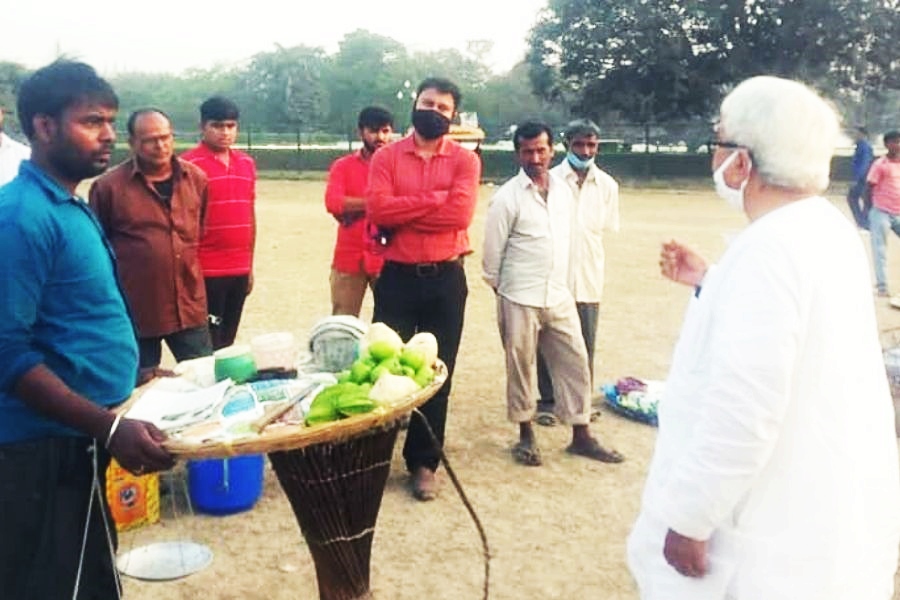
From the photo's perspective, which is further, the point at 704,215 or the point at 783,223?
the point at 704,215

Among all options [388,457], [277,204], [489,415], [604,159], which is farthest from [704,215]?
[388,457]

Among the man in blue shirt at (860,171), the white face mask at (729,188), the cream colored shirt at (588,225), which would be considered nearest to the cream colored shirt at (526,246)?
the cream colored shirt at (588,225)

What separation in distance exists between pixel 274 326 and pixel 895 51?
25.8 metres

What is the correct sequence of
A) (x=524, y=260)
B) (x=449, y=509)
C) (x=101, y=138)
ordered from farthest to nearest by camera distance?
(x=524, y=260) < (x=449, y=509) < (x=101, y=138)

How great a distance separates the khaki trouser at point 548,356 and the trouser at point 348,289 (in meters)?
1.16

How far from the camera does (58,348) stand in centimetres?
232

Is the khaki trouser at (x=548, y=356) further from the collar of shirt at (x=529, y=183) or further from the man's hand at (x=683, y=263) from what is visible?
the man's hand at (x=683, y=263)

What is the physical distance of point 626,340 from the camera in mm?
7629

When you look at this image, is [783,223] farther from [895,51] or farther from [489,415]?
[895,51]

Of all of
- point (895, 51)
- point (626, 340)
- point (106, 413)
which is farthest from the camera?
point (895, 51)

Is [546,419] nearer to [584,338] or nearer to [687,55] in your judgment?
[584,338]

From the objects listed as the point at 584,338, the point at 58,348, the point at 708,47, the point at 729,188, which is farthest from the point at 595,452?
the point at 708,47

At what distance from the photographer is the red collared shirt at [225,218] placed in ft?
16.9

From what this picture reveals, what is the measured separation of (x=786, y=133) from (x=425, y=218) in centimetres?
254
